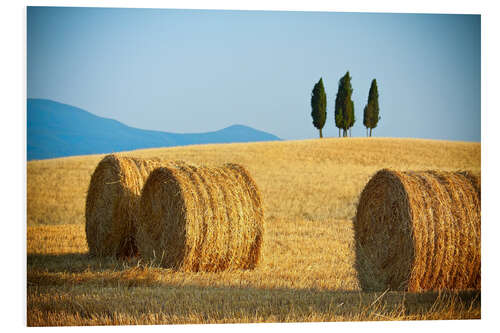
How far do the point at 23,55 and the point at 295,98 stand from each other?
3324 mm

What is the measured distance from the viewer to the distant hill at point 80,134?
19.4 ft

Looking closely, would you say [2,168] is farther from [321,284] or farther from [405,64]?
[405,64]

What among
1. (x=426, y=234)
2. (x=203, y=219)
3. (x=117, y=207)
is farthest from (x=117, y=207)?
(x=426, y=234)

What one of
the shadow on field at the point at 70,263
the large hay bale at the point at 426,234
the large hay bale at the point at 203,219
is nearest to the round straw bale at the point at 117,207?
the shadow on field at the point at 70,263

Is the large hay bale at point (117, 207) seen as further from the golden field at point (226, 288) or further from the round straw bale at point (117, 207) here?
the golden field at point (226, 288)

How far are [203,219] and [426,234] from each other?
7.67 ft

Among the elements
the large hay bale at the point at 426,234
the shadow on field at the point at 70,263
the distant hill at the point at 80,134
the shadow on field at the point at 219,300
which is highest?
the distant hill at the point at 80,134

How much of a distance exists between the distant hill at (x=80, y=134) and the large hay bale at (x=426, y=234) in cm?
257

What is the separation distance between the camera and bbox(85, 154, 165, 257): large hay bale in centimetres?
752

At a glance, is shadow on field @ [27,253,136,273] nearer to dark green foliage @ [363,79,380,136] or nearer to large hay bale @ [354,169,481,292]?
large hay bale @ [354,169,481,292]

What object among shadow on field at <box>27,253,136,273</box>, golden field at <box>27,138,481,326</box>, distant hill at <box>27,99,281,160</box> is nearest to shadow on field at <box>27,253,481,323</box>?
golden field at <box>27,138,481,326</box>

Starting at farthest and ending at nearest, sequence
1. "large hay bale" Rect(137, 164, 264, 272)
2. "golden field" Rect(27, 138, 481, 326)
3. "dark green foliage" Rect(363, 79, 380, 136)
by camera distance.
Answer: "dark green foliage" Rect(363, 79, 380, 136)
"large hay bale" Rect(137, 164, 264, 272)
"golden field" Rect(27, 138, 481, 326)

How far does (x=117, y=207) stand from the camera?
7.53m

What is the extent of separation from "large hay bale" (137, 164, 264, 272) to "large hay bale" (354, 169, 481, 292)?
4.58 feet
